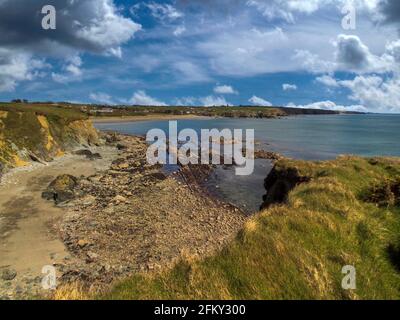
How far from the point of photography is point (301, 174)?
2384 cm

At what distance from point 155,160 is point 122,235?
1216 inches

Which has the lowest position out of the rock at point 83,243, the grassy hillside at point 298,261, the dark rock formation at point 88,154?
the rock at point 83,243

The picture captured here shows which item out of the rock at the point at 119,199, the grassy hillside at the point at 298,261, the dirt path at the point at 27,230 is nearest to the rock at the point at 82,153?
the dirt path at the point at 27,230

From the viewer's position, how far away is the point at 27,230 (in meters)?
22.1

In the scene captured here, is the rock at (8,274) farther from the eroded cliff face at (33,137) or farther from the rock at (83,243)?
the eroded cliff face at (33,137)

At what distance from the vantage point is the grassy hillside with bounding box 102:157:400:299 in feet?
23.9

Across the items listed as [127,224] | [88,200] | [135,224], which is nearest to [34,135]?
[88,200]

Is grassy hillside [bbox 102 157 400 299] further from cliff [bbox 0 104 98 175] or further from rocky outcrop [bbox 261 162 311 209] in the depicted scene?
cliff [bbox 0 104 98 175]

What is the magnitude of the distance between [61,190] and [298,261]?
2679cm

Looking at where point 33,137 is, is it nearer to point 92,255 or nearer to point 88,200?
point 88,200

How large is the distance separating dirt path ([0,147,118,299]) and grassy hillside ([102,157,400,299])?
10105 millimetres

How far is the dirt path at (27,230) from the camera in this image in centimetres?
1642

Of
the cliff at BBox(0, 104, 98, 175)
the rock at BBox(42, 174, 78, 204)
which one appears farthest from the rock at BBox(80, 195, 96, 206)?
the cliff at BBox(0, 104, 98, 175)

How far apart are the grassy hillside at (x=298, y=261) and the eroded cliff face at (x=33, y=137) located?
34.4 m
